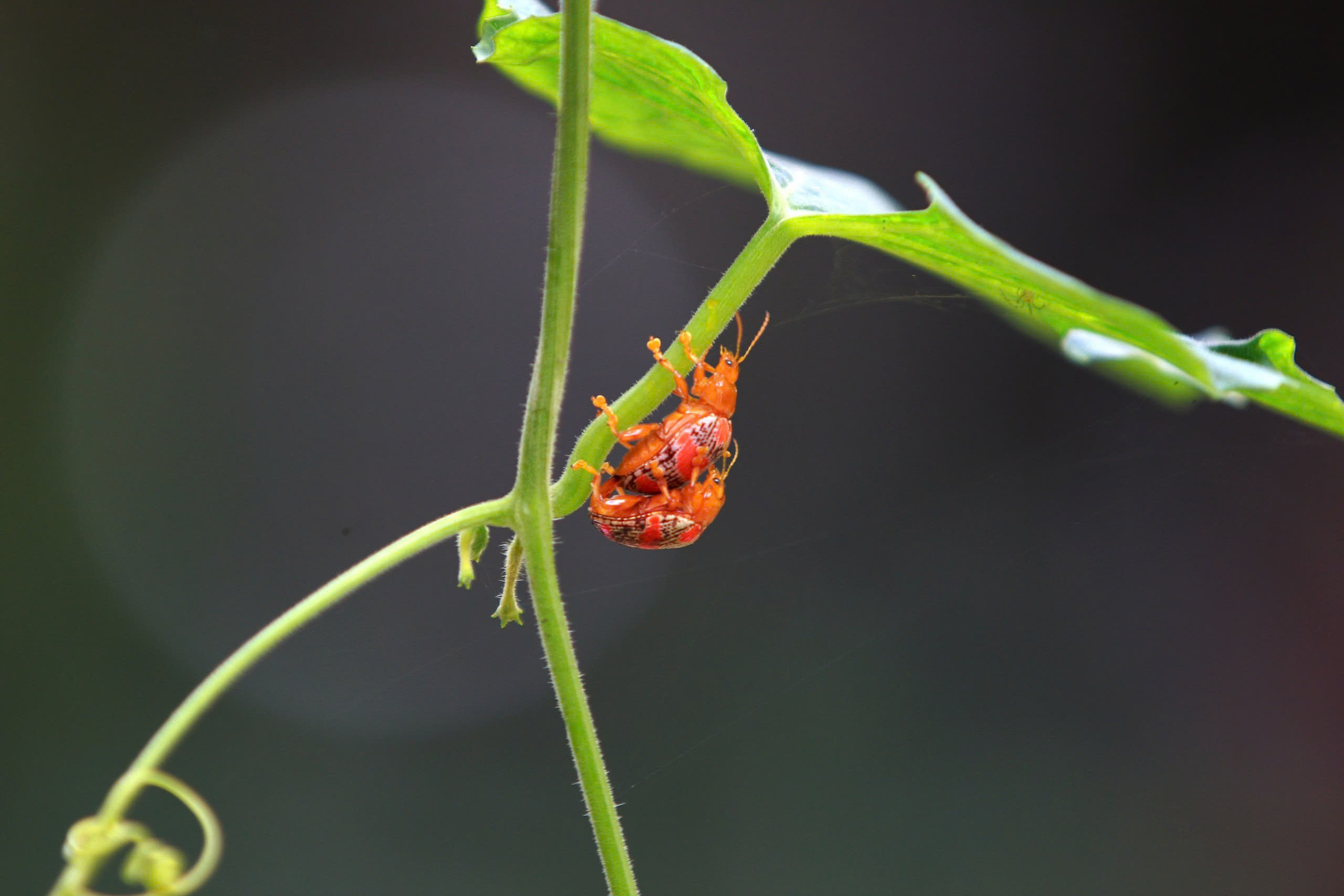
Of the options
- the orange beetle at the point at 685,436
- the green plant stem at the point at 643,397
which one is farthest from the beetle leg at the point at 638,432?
the green plant stem at the point at 643,397

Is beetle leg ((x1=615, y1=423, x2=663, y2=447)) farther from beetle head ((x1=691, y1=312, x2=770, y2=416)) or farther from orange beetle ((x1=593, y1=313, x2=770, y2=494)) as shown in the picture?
beetle head ((x1=691, y1=312, x2=770, y2=416))

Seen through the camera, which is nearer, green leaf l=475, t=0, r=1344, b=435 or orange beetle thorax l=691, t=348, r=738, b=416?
green leaf l=475, t=0, r=1344, b=435

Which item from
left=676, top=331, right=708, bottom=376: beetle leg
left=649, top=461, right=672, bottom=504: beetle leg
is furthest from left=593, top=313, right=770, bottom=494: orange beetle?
left=676, top=331, right=708, bottom=376: beetle leg

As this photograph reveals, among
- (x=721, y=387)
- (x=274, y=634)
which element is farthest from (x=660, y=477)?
(x=274, y=634)

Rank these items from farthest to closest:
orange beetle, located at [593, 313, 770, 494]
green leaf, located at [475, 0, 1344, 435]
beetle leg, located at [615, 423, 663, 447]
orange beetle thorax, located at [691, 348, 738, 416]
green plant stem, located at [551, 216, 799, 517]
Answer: orange beetle thorax, located at [691, 348, 738, 416], orange beetle, located at [593, 313, 770, 494], beetle leg, located at [615, 423, 663, 447], green plant stem, located at [551, 216, 799, 517], green leaf, located at [475, 0, 1344, 435]

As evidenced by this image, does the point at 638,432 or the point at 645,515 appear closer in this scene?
the point at 638,432

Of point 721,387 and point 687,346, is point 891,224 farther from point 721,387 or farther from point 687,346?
point 721,387

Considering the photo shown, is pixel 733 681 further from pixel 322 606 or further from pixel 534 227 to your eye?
pixel 322 606
